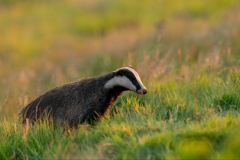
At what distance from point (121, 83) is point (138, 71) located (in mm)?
2093

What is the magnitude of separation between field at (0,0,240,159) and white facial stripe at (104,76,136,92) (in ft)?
1.02

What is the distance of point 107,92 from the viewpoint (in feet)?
15.6

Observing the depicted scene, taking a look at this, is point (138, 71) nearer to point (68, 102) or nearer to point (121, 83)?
point (121, 83)

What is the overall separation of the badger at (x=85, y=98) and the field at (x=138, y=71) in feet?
0.90

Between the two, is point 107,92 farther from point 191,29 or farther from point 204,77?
point 191,29

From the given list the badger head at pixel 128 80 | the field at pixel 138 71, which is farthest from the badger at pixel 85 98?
the field at pixel 138 71

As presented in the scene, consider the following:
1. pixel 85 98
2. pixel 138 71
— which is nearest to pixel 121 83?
pixel 85 98

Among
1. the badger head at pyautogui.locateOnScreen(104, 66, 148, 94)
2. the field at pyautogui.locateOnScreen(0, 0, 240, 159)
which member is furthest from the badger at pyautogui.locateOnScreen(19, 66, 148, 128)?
the field at pyautogui.locateOnScreen(0, 0, 240, 159)

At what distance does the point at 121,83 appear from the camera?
15.2ft

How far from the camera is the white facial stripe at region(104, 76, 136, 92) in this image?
456cm

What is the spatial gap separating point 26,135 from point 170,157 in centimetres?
211

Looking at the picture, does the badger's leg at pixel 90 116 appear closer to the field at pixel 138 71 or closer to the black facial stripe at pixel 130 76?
the field at pixel 138 71

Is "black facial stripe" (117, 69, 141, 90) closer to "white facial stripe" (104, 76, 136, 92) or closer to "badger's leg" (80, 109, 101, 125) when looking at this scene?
"white facial stripe" (104, 76, 136, 92)

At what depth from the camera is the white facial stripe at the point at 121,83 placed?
15.0ft
